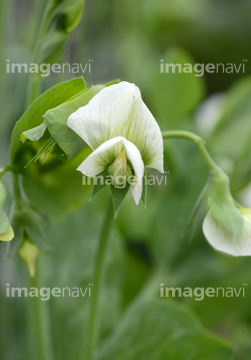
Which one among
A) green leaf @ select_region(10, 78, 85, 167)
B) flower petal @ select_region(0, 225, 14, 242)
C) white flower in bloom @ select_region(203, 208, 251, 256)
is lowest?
white flower in bloom @ select_region(203, 208, 251, 256)

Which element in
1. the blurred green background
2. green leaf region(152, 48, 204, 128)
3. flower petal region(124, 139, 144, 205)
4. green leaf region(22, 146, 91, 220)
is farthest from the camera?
green leaf region(152, 48, 204, 128)

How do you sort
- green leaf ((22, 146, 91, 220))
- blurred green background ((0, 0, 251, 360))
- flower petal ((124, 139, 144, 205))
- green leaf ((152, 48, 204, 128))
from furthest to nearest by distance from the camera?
green leaf ((152, 48, 204, 128))
blurred green background ((0, 0, 251, 360))
green leaf ((22, 146, 91, 220))
flower petal ((124, 139, 144, 205))

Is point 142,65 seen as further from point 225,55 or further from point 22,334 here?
point 22,334

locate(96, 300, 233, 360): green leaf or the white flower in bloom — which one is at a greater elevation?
the white flower in bloom

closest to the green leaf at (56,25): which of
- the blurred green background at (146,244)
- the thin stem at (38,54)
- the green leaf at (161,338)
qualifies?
the thin stem at (38,54)

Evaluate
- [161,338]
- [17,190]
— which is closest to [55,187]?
[17,190]

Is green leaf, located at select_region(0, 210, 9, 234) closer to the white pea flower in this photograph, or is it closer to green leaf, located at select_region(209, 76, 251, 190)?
the white pea flower

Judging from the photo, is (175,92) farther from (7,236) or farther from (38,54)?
Answer: (7,236)

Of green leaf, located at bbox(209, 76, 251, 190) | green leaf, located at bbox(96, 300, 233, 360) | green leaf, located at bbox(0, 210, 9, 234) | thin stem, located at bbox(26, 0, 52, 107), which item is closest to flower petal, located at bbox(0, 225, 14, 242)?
green leaf, located at bbox(0, 210, 9, 234)
